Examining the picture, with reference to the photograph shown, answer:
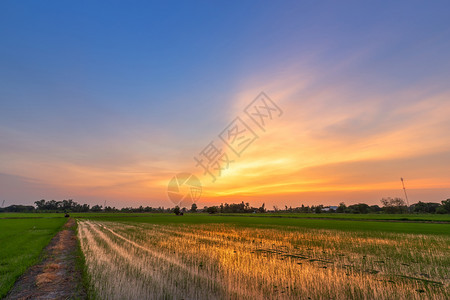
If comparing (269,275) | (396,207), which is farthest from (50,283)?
(396,207)

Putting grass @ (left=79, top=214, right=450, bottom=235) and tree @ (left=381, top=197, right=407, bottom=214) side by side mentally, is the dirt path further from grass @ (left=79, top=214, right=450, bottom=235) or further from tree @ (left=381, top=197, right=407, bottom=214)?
tree @ (left=381, top=197, right=407, bottom=214)

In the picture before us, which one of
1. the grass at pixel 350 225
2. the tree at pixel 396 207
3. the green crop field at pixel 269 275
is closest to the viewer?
the green crop field at pixel 269 275

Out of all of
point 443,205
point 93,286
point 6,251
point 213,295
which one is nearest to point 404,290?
point 213,295

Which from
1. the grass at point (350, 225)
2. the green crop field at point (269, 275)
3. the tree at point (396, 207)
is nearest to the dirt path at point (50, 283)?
the green crop field at point (269, 275)

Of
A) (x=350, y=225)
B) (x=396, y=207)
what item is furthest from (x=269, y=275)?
(x=396, y=207)

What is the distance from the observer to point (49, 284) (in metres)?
9.73

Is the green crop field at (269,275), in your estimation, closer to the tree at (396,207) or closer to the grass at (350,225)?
the grass at (350,225)

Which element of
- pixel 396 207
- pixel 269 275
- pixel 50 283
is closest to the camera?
pixel 50 283

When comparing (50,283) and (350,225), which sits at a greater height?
(50,283)

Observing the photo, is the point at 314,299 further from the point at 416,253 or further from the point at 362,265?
the point at 416,253

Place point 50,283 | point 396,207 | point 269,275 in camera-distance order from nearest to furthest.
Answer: point 50,283, point 269,275, point 396,207

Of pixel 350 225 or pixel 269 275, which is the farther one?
pixel 350 225

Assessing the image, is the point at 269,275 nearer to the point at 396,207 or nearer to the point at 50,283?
the point at 50,283

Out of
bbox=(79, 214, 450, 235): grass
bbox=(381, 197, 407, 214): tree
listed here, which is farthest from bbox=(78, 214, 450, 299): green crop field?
bbox=(381, 197, 407, 214): tree
